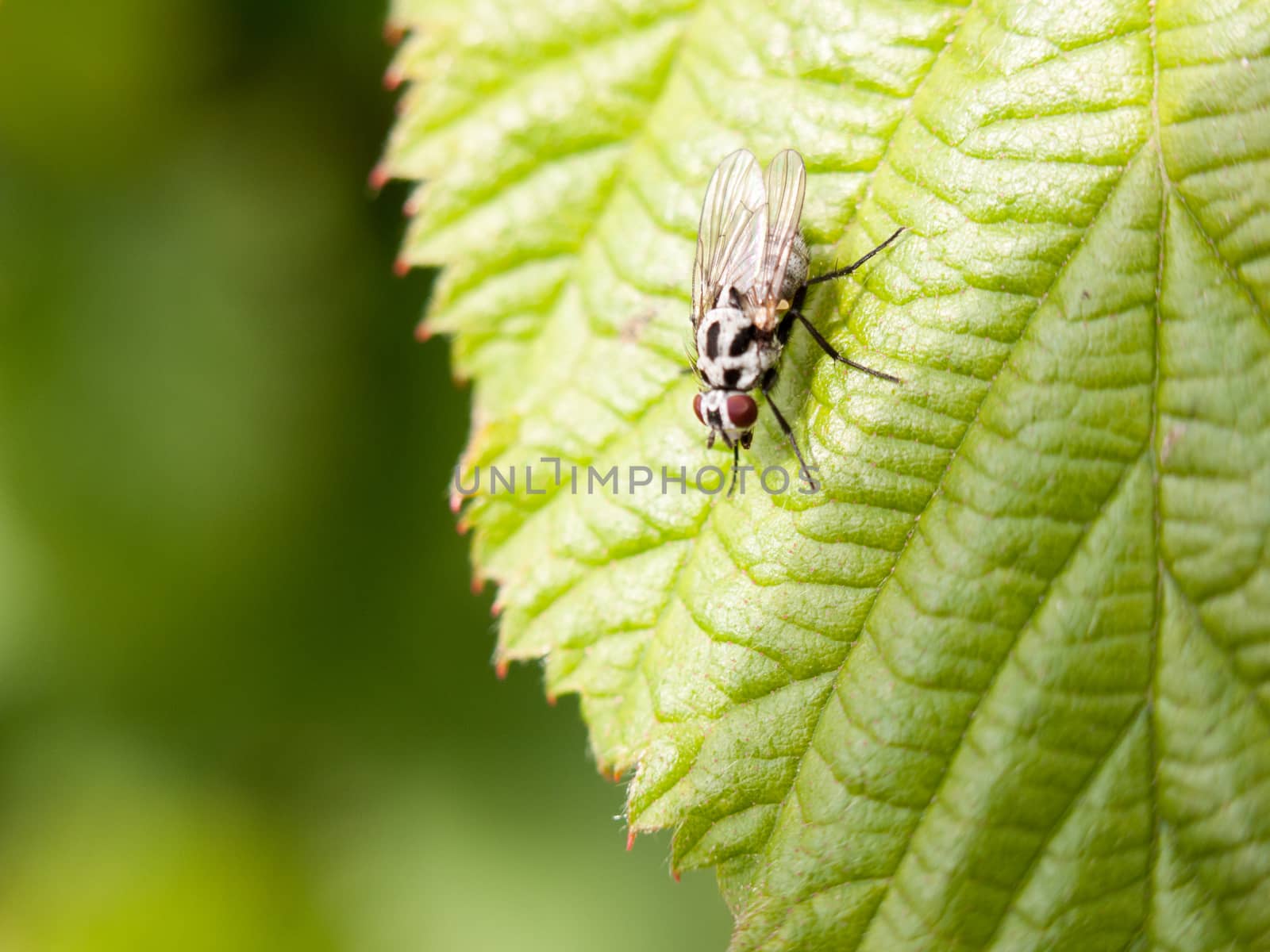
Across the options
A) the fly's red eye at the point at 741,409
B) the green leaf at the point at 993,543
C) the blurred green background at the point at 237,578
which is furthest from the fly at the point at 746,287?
the blurred green background at the point at 237,578

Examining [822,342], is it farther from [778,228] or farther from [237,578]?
[237,578]

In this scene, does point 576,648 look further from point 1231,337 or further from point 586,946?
point 586,946

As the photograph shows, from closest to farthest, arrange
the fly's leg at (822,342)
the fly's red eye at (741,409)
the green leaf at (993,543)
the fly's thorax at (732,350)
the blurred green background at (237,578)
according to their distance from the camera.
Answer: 1. the green leaf at (993,543)
2. the fly's leg at (822,342)
3. the fly's red eye at (741,409)
4. the fly's thorax at (732,350)
5. the blurred green background at (237,578)

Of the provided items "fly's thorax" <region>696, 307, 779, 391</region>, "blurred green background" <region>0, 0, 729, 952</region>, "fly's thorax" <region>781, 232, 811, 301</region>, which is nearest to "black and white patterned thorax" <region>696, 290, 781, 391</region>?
"fly's thorax" <region>696, 307, 779, 391</region>

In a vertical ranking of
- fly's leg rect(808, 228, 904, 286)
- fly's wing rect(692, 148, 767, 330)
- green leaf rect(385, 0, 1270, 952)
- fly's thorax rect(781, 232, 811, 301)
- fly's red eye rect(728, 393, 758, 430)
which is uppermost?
fly's wing rect(692, 148, 767, 330)

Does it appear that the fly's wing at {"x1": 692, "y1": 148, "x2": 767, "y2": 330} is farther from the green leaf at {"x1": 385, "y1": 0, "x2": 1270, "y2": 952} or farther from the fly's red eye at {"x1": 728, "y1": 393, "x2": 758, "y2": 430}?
the fly's red eye at {"x1": 728, "y1": 393, "x2": 758, "y2": 430}

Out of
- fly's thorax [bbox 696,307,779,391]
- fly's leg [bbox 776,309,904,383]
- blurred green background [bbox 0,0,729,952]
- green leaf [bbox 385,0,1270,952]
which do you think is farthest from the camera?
blurred green background [bbox 0,0,729,952]

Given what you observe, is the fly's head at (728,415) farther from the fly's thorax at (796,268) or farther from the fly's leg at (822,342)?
the fly's thorax at (796,268)
